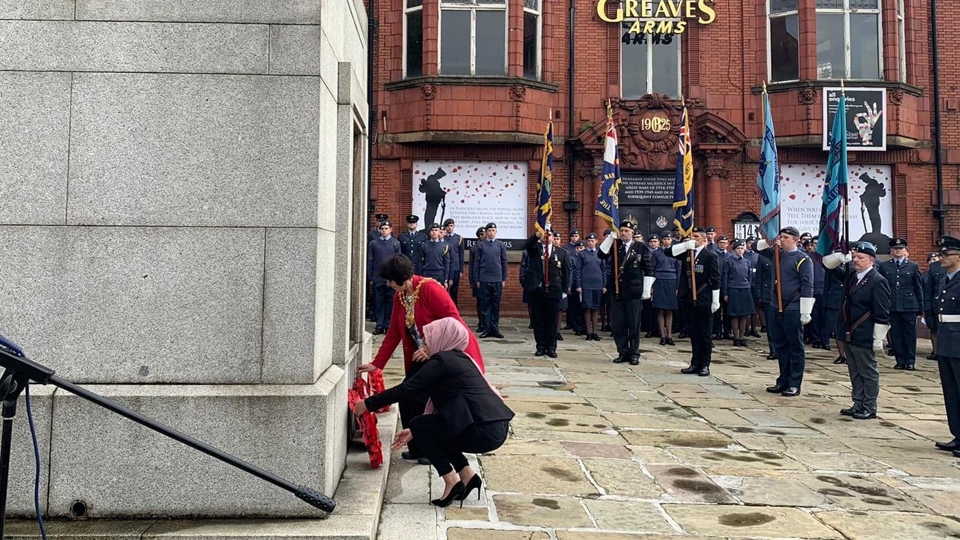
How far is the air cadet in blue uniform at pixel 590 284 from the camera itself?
13.8 metres

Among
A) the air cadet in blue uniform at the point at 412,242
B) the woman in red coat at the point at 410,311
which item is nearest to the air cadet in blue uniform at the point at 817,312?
the air cadet in blue uniform at the point at 412,242

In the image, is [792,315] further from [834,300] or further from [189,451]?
[189,451]

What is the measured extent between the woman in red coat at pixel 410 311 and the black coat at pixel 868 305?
4.87 m

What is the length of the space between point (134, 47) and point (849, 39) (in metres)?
17.7

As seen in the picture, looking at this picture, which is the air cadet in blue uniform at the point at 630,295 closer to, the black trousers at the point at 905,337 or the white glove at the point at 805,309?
the white glove at the point at 805,309

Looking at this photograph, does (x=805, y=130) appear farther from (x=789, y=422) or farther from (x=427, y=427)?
(x=427, y=427)

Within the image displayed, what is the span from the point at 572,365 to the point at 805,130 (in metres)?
9.95

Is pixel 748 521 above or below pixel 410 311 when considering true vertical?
below

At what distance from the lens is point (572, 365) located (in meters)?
10.3

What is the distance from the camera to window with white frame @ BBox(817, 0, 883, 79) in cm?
1675

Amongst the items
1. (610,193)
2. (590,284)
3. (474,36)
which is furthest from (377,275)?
(474,36)

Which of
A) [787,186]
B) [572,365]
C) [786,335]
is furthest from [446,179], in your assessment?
[786,335]

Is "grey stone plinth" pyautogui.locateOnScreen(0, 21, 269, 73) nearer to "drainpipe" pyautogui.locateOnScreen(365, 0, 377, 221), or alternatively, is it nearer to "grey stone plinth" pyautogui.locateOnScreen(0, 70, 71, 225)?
"grey stone plinth" pyautogui.locateOnScreen(0, 70, 71, 225)

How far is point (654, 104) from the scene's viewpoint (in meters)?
16.3
